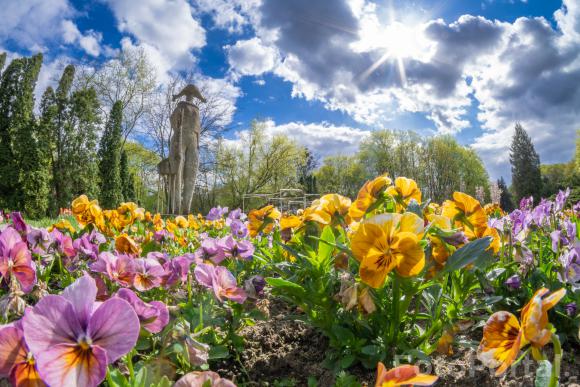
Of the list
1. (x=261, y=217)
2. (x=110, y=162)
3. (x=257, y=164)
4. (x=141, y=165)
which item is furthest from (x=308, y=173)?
(x=261, y=217)

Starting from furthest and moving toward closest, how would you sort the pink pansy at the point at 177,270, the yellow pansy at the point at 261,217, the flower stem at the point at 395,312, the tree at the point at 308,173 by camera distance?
the tree at the point at 308,173 → the yellow pansy at the point at 261,217 → the pink pansy at the point at 177,270 → the flower stem at the point at 395,312

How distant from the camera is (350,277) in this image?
3.66 ft

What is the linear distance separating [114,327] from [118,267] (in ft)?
2.45

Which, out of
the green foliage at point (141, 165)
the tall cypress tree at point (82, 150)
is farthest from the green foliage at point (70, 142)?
the green foliage at point (141, 165)

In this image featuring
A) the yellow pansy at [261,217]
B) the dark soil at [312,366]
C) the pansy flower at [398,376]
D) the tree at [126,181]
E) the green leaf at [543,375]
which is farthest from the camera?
the tree at [126,181]

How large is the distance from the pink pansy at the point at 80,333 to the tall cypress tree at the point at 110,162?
67.1ft

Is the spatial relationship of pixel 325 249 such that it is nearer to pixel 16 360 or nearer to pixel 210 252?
pixel 210 252

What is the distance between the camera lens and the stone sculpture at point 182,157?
12.6 m

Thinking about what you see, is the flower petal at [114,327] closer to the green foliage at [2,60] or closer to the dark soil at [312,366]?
the dark soil at [312,366]

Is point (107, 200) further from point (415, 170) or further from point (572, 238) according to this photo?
point (415, 170)

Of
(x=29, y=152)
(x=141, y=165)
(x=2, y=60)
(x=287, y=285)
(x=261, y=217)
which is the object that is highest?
(x=2, y=60)

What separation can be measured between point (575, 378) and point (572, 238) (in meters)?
0.71

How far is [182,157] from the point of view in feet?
41.6

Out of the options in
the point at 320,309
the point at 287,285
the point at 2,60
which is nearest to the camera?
the point at 287,285
